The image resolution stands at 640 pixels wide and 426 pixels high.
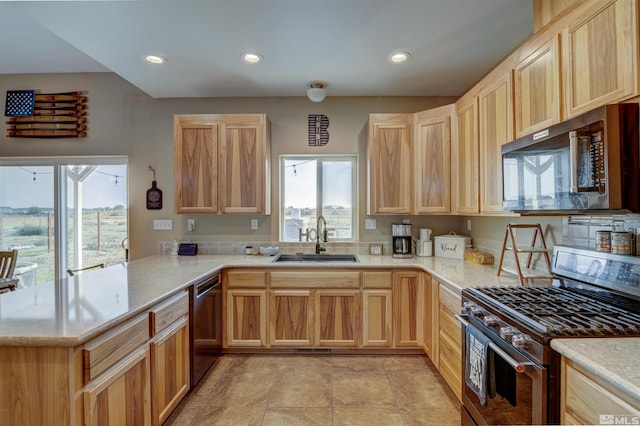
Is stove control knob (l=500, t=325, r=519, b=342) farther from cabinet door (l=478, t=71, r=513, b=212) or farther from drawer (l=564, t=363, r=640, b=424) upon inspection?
cabinet door (l=478, t=71, r=513, b=212)

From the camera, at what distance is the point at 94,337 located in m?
1.25

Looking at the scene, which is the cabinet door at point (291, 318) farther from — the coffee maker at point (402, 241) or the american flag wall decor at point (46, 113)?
the american flag wall decor at point (46, 113)

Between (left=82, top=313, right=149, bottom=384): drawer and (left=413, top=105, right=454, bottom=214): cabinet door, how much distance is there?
251 cm

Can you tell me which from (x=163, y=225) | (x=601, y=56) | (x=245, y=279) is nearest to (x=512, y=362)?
(x=601, y=56)

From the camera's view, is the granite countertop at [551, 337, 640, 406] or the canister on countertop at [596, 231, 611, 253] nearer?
the granite countertop at [551, 337, 640, 406]

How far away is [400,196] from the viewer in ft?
9.88

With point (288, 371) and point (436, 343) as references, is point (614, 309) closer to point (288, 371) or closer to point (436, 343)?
point (436, 343)

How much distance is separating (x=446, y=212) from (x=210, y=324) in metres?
2.41

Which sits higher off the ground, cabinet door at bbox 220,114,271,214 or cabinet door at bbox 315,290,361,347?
cabinet door at bbox 220,114,271,214

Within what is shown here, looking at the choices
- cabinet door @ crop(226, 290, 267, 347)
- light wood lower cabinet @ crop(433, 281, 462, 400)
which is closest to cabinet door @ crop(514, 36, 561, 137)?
light wood lower cabinet @ crop(433, 281, 462, 400)

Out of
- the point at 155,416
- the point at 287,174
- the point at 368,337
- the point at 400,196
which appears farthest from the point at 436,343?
the point at 287,174

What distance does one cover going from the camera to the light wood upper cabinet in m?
3.03

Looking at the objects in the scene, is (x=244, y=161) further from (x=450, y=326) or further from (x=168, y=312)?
(x=450, y=326)

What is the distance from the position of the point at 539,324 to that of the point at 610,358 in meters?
0.23
